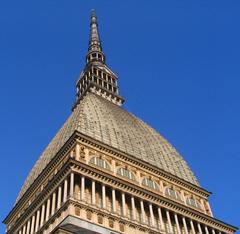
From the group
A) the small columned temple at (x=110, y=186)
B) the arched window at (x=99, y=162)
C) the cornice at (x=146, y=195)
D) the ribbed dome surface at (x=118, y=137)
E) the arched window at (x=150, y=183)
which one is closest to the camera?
the small columned temple at (x=110, y=186)

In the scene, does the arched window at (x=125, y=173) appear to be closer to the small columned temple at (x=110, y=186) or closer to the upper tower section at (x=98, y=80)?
the small columned temple at (x=110, y=186)

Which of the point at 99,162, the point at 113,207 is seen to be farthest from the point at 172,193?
the point at 113,207

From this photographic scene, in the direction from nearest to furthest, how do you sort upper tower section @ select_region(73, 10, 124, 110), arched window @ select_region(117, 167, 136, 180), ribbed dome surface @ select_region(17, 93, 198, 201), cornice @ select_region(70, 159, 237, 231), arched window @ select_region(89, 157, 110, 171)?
cornice @ select_region(70, 159, 237, 231) < arched window @ select_region(89, 157, 110, 171) < arched window @ select_region(117, 167, 136, 180) < ribbed dome surface @ select_region(17, 93, 198, 201) < upper tower section @ select_region(73, 10, 124, 110)

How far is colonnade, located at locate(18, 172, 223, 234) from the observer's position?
1667 inches

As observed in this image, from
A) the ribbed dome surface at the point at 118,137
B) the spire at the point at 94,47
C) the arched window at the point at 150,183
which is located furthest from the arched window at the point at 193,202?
the spire at the point at 94,47

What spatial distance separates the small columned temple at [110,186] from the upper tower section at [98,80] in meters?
6.57

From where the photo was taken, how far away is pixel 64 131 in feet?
185

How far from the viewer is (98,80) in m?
72.2

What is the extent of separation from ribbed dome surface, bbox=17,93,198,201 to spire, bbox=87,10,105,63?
752 inches

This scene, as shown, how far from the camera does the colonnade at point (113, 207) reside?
→ 4234 centimetres

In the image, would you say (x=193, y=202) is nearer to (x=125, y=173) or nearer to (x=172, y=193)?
(x=172, y=193)

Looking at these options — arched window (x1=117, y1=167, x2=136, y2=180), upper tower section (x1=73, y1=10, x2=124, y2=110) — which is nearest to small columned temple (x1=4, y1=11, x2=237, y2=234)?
arched window (x1=117, y1=167, x2=136, y2=180)

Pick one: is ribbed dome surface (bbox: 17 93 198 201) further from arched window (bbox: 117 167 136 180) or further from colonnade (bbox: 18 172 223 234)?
colonnade (bbox: 18 172 223 234)

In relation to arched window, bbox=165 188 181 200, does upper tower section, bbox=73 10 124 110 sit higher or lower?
higher
